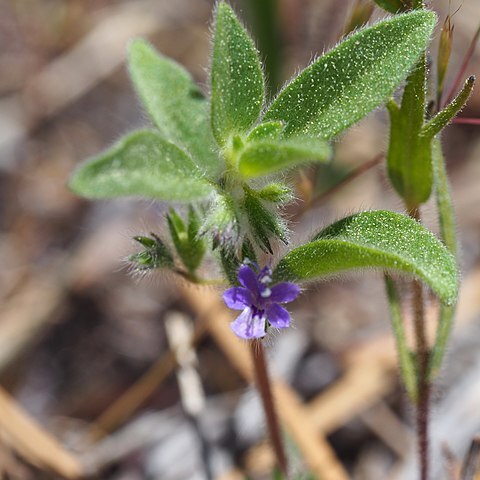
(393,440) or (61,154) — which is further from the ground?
(61,154)

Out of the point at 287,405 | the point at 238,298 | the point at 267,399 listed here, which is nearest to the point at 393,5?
the point at 238,298

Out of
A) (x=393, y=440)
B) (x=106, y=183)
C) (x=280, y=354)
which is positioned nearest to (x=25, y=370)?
(x=280, y=354)

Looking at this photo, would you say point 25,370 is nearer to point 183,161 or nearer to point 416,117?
point 183,161

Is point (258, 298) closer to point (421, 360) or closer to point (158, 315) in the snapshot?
point (421, 360)

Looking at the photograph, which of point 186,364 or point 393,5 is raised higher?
point 393,5

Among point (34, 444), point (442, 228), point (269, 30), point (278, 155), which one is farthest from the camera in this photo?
point (269, 30)

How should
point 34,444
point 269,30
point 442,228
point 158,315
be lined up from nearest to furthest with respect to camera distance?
point 442,228
point 34,444
point 158,315
point 269,30

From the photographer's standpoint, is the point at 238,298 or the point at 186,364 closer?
the point at 238,298
